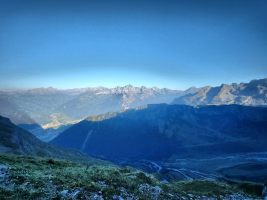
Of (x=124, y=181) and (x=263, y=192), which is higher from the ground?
(x=124, y=181)

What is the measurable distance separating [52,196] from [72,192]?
2555 mm

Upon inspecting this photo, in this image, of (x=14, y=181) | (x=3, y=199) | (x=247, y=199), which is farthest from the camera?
(x=247, y=199)

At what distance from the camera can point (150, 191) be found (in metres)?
46.8

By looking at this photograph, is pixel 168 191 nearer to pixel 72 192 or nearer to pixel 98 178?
pixel 98 178

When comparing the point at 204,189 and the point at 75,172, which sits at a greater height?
the point at 75,172

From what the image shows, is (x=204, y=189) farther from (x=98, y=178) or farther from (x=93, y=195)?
(x=93, y=195)

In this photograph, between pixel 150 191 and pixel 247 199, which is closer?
pixel 150 191

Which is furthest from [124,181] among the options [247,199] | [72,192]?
[247,199]

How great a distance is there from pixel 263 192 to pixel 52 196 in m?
42.0

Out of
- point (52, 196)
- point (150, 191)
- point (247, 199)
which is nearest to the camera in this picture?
point (52, 196)

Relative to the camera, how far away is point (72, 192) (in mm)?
39094

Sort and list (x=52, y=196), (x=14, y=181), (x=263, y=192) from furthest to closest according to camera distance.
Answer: (x=263, y=192) < (x=14, y=181) < (x=52, y=196)

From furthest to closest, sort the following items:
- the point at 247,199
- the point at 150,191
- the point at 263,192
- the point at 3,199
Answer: the point at 263,192 → the point at 247,199 → the point at 150,191 → the point at 3,199

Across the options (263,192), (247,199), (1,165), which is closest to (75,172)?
(1,165)
